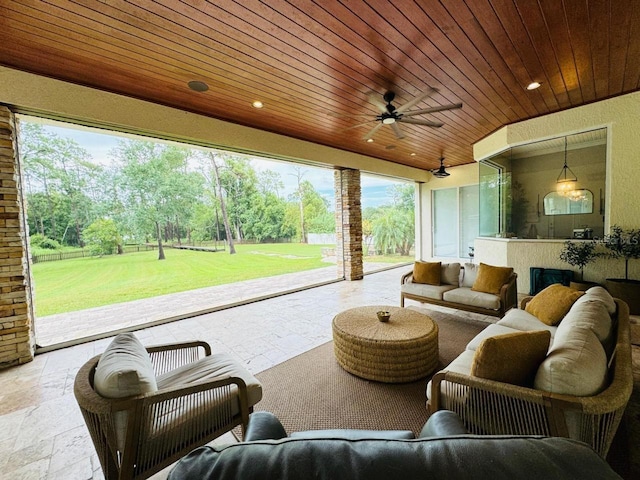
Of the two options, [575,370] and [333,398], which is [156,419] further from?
[575,370]

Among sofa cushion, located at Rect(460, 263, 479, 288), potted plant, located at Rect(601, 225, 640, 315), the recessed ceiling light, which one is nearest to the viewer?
the recessed ceiling light

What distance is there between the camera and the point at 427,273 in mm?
4305

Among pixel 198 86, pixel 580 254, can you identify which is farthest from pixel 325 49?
pixel 580 254

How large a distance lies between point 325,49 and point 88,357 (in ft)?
13.6

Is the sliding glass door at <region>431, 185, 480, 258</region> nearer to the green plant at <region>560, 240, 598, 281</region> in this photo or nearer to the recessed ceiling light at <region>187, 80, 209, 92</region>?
the green plant at <region>560, 240, 598, 281</region>

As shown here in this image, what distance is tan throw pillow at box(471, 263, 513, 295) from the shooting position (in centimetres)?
364

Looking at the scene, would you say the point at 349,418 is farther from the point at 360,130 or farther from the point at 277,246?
the point at 277,246

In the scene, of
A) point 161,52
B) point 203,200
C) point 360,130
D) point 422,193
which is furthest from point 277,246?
point 161,52

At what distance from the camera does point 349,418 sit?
6.68ft

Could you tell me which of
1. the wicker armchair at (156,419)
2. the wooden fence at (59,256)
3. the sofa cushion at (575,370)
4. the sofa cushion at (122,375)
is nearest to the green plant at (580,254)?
the sofa cushion at (575,370)

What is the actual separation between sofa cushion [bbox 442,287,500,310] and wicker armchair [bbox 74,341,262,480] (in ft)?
10.1

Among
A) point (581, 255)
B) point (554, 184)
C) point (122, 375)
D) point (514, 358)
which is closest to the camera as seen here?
point (122, 375)

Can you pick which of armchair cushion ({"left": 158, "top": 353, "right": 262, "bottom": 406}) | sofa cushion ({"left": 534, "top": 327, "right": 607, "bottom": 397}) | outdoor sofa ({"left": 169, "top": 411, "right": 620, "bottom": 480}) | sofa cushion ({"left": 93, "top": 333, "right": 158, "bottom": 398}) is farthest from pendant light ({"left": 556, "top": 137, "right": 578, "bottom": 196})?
sofa cushion ({"left": 93, "top": 333, "right": 158, "bottom": 398})

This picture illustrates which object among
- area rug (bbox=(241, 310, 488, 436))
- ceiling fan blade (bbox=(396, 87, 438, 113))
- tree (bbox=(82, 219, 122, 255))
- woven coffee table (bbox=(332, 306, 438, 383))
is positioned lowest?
area rug (bbox=(241, 310, 488, 436))
